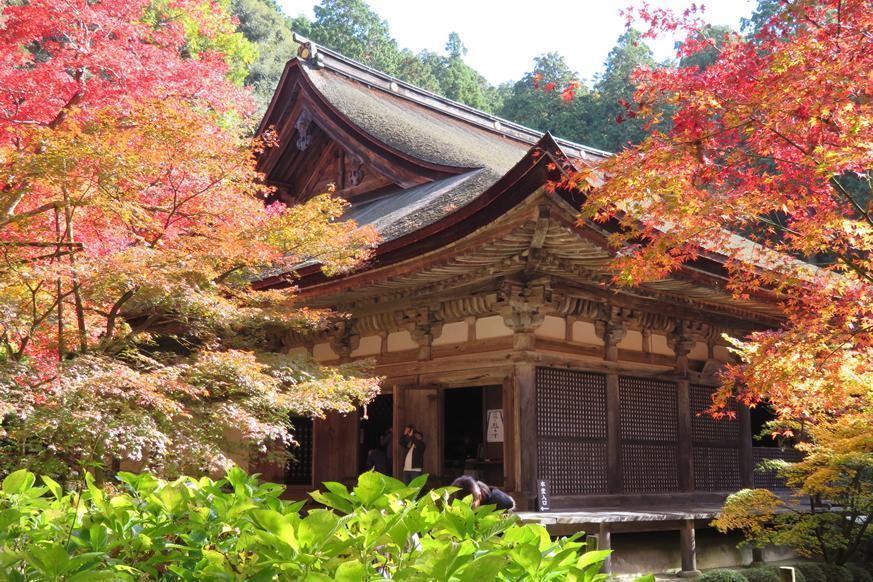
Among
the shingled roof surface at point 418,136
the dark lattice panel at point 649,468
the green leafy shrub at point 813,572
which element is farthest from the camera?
the shingled roof surface at point 418,136

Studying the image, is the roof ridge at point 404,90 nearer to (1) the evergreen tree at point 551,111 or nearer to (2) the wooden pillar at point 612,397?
(2) the wooden pillar at point 612,397

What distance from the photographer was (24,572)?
2.03 meters

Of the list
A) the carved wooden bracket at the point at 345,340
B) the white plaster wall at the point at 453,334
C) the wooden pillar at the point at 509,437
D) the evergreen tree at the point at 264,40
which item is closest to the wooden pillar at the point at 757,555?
the wooden pillar at the point at 509,437

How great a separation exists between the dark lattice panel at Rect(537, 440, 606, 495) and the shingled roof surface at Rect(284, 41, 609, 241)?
2971 millimetres

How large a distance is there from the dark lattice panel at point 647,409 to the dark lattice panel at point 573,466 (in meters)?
0.60

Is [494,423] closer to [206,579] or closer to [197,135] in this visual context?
[197,135]

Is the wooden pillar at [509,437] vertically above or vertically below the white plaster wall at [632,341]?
below

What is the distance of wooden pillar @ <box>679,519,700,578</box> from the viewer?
8.98 m

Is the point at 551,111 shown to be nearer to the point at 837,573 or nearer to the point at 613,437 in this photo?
the point at 613,437

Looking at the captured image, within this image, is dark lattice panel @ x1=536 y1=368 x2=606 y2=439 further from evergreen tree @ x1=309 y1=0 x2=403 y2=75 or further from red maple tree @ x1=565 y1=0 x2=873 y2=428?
evergreen tree @ x1=309 y1=0 x2=403 y2=75

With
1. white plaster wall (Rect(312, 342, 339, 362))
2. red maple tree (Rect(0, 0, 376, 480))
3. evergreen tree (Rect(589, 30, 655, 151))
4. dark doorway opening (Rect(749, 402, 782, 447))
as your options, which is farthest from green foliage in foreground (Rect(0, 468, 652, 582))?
evergreen tree (Rect(589, 30, 655, 151))

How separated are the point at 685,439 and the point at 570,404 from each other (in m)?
2.14

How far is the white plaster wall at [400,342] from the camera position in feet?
34.8

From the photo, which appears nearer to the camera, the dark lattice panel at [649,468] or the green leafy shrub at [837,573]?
the green leafy shrub at [837,573]
